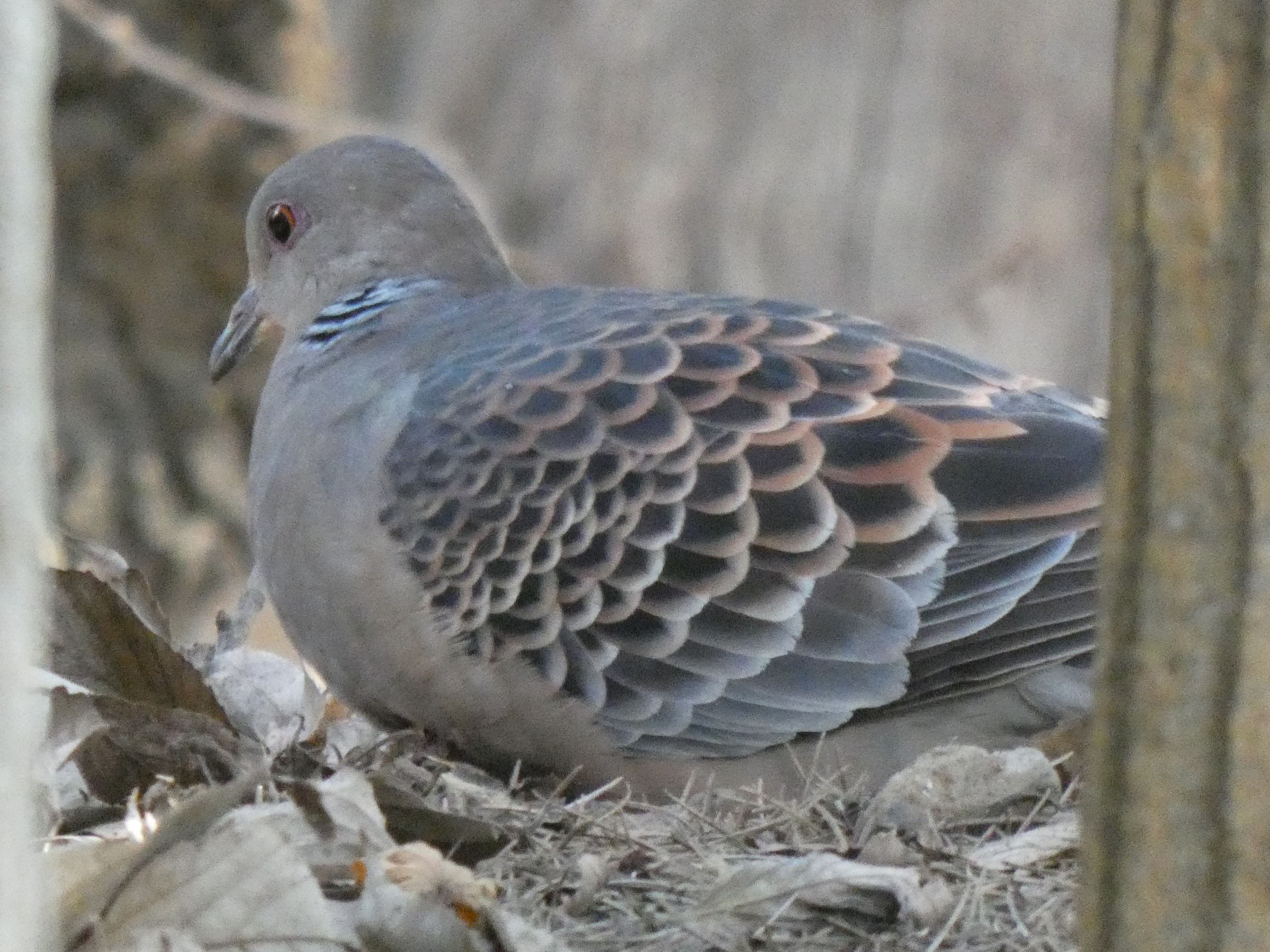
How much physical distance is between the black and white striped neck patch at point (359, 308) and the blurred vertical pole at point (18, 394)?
2889 mm

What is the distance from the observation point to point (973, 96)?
349 inches

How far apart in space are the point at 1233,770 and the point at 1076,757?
5.18ft

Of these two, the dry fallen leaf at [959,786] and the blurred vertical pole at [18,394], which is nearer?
the blurred vertical pole at [18,394]

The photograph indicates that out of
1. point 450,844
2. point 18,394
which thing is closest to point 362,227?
point 450,844

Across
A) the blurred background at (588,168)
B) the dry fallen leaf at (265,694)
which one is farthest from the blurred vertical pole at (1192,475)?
the blurred background at (588,168)

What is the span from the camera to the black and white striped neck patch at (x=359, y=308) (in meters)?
4.42

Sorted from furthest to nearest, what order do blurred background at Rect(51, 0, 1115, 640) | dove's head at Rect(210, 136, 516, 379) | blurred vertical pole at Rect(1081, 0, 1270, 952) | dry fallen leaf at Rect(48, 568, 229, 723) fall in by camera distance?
blurred background at Rect(51, 0, 1115, 640) < dove's head at Rect(210, 136, 516, 379) < dry fallen leaf at Rect(48, 568, 229, 723) < blurred vertical pole at Rect(1081, 0, 1270, 952)

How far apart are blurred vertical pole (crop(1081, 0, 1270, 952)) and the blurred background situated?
5.16 metres

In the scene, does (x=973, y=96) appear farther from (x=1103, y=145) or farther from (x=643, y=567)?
(x=643, y=567)

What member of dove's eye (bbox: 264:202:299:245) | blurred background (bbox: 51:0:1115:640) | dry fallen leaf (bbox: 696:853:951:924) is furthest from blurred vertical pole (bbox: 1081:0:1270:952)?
blurred background (bbox: 51:0:1115:640)

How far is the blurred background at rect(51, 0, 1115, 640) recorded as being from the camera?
25.5 feet

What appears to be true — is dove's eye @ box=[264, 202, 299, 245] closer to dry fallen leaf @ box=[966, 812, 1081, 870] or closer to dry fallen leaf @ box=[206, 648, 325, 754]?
dry fallen leaf @ box=[206, 648, 325, 754]

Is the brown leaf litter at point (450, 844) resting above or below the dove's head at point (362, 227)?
below

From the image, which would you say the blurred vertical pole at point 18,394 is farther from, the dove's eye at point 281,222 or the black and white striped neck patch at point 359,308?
the dove's eye at point 281,222
